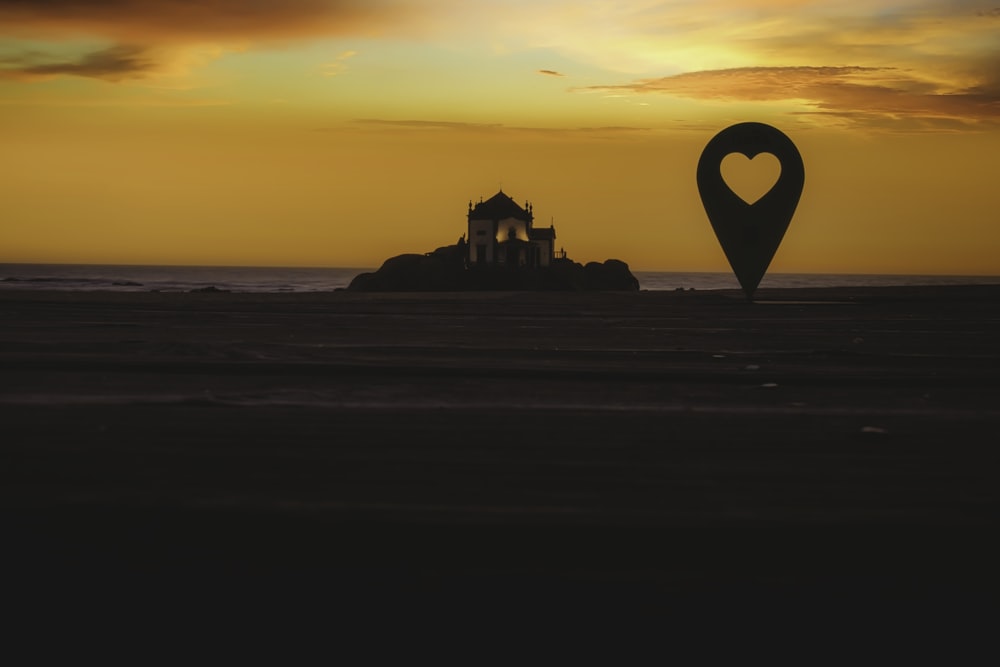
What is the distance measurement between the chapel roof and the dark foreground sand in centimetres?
9702

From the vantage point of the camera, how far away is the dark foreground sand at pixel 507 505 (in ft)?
8.14

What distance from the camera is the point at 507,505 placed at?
3498 millimetres

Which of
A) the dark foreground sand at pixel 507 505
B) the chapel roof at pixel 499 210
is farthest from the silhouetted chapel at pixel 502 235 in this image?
the dark foreground sand at pixel 507 505

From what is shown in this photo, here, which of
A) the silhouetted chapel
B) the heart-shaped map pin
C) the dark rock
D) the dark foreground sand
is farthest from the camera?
the silhouetted chapel

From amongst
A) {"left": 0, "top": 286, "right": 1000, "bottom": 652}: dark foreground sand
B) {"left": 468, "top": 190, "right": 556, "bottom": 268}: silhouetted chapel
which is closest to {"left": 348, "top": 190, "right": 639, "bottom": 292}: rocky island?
{"left": 468, "top": 190, "right": 556, "bottom": 268}: silhouetted chapel

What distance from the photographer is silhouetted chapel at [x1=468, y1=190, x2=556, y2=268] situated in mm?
104000

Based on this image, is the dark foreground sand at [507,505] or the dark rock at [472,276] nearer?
the dark foreground sand at [507,505]

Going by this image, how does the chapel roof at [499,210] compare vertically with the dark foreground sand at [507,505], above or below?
above

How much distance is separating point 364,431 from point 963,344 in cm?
997

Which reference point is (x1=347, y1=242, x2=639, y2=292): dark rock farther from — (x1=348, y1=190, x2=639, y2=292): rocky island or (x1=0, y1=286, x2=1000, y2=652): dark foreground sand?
(x1=0, y1=286, x2=1000, y2=652): dark foreground sand

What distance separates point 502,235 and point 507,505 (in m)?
101

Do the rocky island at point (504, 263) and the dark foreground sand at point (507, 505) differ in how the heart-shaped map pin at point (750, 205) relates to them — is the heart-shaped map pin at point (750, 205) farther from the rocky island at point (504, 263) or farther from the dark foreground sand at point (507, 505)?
the rocky island at point (504, 263)

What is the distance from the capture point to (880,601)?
2.58m

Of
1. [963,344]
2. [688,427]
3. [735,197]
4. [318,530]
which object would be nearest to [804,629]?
[318,530]
